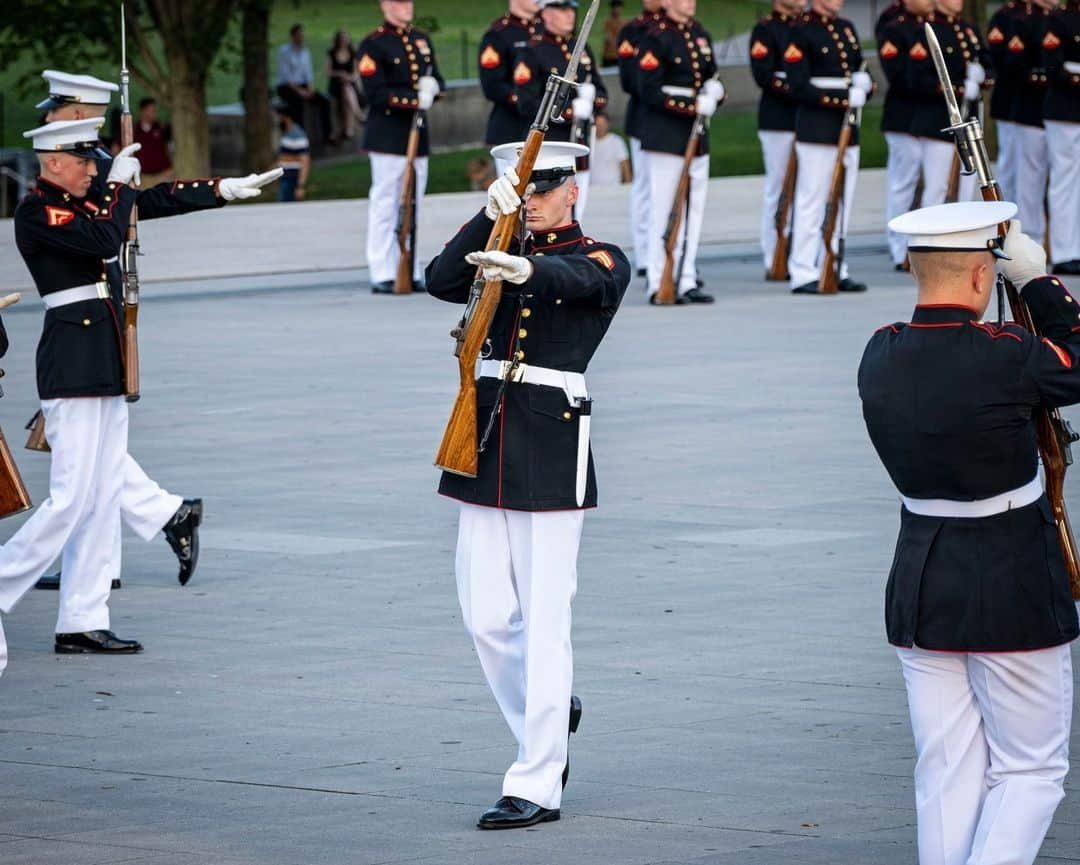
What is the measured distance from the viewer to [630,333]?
57.7ft

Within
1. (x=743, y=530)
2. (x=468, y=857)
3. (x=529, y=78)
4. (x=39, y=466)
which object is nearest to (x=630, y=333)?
(x=529, y=78)

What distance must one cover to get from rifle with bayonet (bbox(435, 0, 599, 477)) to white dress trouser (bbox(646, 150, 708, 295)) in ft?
41.3

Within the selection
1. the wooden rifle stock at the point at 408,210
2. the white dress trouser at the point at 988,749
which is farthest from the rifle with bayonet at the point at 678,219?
the white dress trouser at the point at 988,749

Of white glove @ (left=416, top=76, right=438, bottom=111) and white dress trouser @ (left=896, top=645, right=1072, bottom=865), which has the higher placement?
white dress trouser @ (left=896, top=645, right=1072, bottom=865)

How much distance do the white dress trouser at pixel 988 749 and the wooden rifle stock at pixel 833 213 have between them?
1410cm

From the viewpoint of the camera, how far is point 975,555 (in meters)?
5.41

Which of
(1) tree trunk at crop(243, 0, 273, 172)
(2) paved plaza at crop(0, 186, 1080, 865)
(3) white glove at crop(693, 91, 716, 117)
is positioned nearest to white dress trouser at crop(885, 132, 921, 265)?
(3) white glove at crop(693, 91, 716, 117)

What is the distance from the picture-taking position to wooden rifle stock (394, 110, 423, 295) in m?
20.0

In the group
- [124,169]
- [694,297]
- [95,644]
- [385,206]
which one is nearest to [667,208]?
[694,297]

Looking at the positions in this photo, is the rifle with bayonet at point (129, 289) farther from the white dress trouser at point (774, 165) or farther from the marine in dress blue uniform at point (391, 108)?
the white dress trouser at point (774, 165)

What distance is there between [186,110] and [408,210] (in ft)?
37.1

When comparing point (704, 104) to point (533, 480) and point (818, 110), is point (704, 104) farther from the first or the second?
point (533, 480)

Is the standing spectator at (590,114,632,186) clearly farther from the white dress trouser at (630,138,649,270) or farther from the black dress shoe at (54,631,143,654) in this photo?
the black dress shoe at (54,631,143,654)

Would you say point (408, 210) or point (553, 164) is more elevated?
point (553, 164)
